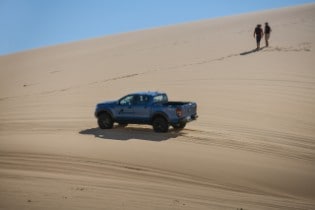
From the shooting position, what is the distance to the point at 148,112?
14.3 metres

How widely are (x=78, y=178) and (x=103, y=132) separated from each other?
4.98m

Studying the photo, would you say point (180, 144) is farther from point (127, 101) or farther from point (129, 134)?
point (127, 101)

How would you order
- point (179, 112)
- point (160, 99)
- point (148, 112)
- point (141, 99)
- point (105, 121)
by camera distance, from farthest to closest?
1. point (105, 121)
2. point (160, 99)
3. point (141, 99)
4. point (148, 112)
5. point (179, 112)

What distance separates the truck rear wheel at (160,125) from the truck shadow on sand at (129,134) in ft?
0.53

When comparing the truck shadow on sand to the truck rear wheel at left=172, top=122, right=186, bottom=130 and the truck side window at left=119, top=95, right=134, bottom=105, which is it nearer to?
the truck rear wheel at left=172, top=122, right=186, bottom=130

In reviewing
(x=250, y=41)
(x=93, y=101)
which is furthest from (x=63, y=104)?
(x=250, y=41)

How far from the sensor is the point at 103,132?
14.8m

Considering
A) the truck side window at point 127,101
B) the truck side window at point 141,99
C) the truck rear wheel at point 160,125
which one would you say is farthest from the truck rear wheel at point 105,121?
the truck rear wheel at point 160,125

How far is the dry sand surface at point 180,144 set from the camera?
883 centimetres

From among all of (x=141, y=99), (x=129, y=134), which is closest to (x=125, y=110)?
(x=141, y=99)

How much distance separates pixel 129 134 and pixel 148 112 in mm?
1016

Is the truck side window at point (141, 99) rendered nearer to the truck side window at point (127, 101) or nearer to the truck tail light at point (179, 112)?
the truck side window at point (127, 101)

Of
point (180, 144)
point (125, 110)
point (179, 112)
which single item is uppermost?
point (125, 110)

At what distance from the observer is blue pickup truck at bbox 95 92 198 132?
540 inches
